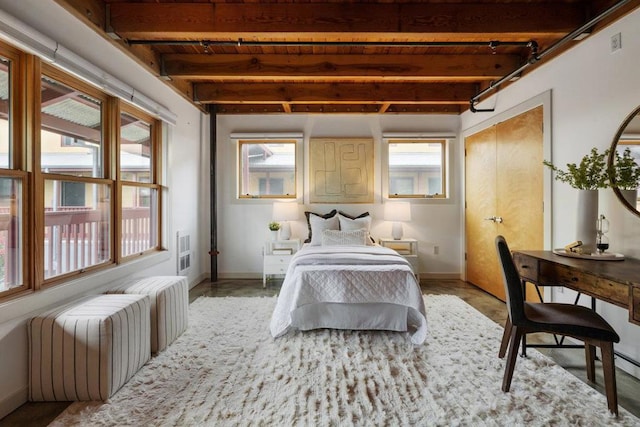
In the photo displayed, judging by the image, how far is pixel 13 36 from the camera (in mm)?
1744

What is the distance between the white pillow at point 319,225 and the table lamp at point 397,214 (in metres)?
0.76

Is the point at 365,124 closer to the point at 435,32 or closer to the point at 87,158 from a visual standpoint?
the point at 435,32

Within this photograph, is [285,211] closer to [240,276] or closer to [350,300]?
[240,276]

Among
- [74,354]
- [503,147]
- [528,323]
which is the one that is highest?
[503,147]

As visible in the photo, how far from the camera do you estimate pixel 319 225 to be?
450cm

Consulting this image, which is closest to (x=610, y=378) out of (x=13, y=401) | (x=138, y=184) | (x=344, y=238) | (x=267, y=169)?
(x=344, y=238)

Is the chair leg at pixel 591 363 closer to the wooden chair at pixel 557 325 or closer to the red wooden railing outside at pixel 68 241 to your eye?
the wooden chair at pixel 557 325

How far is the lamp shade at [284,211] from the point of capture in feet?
15.0

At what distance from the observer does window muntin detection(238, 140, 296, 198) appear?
502 cm

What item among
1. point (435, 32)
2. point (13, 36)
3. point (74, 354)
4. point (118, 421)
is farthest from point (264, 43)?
point (118, 421)

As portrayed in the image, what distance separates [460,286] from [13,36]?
501 cm

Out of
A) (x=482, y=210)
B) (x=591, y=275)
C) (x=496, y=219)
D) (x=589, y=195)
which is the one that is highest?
(x=589, y=195)

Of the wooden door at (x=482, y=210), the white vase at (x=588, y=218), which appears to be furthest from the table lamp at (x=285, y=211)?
the white vase at (x=588, y=218)

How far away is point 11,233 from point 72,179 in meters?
0.59
